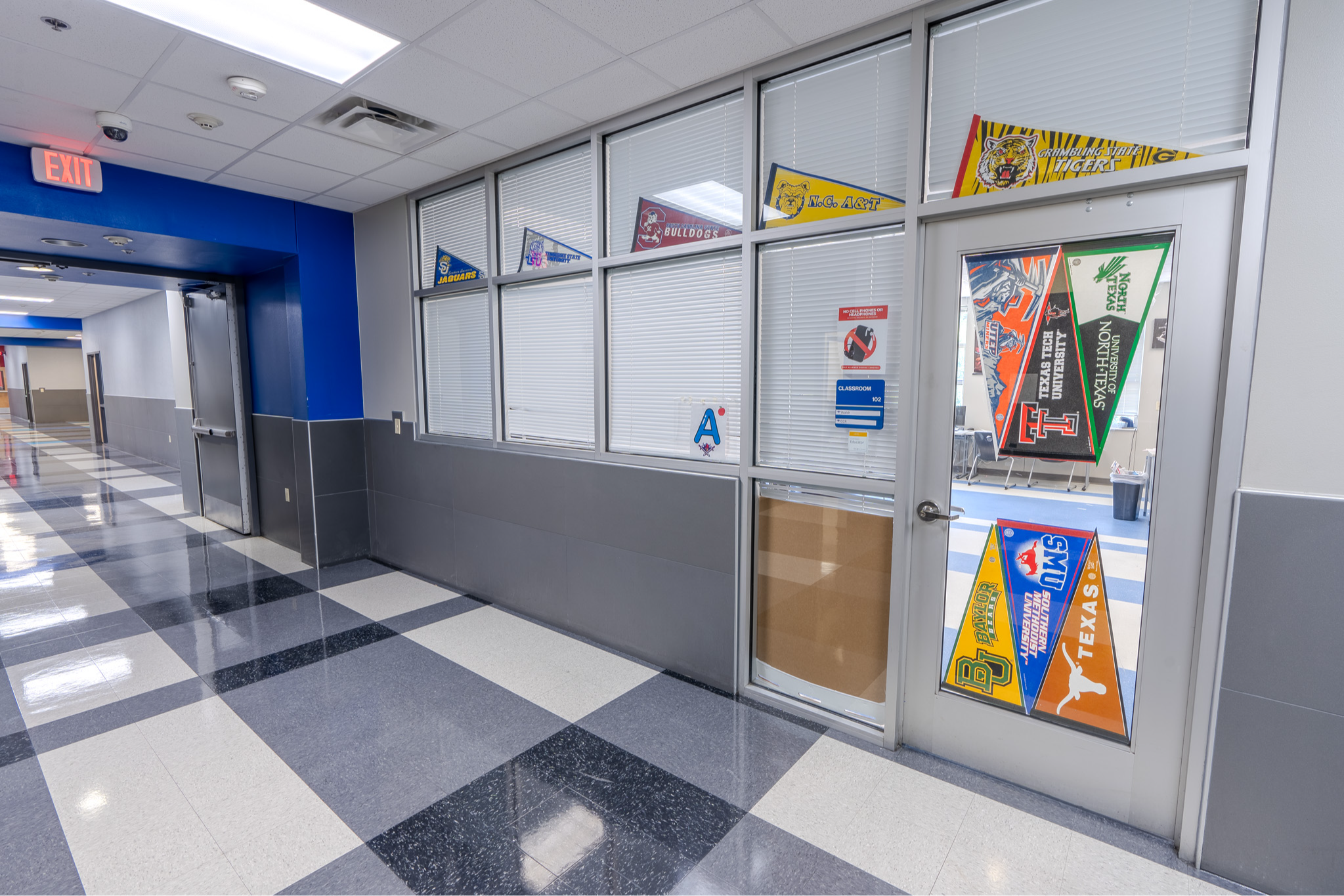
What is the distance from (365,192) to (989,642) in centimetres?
480

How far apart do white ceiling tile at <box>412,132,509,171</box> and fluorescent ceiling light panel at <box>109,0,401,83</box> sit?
2.64ft

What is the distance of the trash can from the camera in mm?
2119

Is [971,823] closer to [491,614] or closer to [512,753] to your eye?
[512,753]

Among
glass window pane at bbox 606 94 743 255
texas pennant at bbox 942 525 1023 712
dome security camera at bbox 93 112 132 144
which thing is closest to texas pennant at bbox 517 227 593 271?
glass window pane at bbox 606 94 743 255

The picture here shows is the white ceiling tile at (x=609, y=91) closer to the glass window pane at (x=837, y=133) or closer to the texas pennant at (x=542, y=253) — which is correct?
the glass window pane at (x=837, y=133)

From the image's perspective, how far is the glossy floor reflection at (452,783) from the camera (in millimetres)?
1989

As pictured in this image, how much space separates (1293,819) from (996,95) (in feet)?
8.19

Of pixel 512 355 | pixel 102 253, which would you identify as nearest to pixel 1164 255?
pixel 512 355

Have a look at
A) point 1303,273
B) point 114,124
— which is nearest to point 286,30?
point 114,124

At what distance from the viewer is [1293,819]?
1866 mm

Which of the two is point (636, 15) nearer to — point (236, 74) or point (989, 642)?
point (236, 74)

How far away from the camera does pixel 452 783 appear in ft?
8.02

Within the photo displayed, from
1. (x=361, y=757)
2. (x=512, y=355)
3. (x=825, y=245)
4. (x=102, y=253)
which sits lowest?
(x=361, y=757)

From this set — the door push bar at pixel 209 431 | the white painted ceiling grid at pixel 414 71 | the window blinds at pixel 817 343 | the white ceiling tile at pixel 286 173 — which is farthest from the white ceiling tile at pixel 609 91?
the door push bar at pixel 209 431
